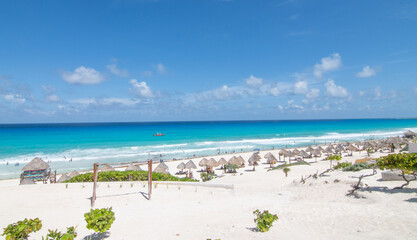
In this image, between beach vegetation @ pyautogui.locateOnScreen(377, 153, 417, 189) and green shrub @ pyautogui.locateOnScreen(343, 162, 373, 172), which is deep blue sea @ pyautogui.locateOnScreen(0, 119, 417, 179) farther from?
beach vegetation @ pyautogui.locateOnScreen(377, 153, 417, 189)

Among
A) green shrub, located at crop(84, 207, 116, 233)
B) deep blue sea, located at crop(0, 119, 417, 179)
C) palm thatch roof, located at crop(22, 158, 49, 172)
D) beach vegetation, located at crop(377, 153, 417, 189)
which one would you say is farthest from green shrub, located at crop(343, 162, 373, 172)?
deep blue sea, located at crop(0, 119, 417, 179)

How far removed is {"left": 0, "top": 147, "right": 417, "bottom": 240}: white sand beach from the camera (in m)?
6.35

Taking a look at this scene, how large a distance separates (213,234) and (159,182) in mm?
5961

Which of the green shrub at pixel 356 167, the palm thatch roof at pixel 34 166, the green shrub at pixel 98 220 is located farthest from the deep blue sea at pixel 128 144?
the green shrub at pixel 98 220

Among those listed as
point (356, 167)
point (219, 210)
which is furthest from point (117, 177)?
point (356, 167)

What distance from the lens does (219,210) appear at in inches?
336

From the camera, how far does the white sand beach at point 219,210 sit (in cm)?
635

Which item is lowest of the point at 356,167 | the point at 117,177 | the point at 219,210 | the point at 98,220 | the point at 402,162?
the point at 219,210

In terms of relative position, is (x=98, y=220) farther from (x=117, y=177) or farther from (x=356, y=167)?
(x=356, y=167)

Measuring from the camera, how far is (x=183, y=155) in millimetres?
37500

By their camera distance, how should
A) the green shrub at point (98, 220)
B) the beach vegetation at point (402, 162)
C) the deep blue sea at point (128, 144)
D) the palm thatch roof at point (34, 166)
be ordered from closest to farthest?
the green shrub at point (98, 220) < the beach vegetation at point (402, 162) < the palm thatch roof at point (34, 166) < the deep blue sea at point (128, 144)

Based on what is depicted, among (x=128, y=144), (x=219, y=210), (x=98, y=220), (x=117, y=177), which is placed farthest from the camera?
(x=128, y=144)

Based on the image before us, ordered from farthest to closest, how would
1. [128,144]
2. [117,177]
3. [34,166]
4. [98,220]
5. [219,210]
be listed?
[128,144] < [34,166] < [117,177] < [219,210] < [98,220]

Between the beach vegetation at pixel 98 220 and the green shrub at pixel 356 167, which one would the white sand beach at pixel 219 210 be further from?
the green shrub at pixel 356 167
